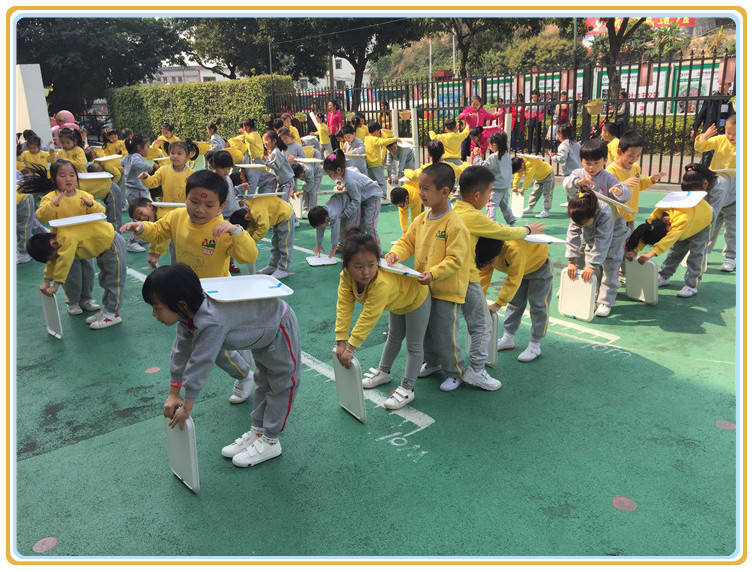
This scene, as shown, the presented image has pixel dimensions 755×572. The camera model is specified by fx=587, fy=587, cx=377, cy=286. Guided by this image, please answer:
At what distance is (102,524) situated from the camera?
2936mm

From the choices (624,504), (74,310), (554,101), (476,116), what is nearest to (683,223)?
A: (624,504)

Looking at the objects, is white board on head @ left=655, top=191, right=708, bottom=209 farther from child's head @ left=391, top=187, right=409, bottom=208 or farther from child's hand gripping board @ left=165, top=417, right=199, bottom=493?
child's hand gripping board @ left=165, top=417, right=199, bottom=493

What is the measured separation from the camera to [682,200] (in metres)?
5.57

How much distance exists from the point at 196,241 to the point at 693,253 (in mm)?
4685

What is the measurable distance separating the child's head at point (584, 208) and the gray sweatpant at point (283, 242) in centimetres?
345

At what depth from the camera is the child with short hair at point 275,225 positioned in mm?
6508

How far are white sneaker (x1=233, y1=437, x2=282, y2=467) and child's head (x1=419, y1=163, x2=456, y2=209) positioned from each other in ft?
5.88

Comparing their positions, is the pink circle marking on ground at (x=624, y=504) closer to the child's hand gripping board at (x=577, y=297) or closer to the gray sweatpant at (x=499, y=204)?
the child's hand gripping board at (x=577, y=297)

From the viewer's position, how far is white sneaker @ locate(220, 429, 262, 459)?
3483 millimetres

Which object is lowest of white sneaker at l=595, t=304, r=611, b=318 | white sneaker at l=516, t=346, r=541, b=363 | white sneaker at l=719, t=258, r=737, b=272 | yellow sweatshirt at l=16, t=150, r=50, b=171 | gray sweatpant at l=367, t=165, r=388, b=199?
white sneaker at l=516, t=346, r=541, b=363

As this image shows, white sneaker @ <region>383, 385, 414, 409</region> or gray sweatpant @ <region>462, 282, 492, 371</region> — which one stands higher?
gray sweatpant @ <region>462, 282, 492, 371</region>

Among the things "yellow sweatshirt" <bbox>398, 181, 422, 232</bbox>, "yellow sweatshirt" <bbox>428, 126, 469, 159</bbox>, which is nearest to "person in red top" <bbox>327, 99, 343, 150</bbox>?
"yellow sweatshirt" <bbox>428, 126, 469, 159</bbox>

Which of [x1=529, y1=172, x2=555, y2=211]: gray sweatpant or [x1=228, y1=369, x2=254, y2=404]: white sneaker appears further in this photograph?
[x1=529, y1=172, x2=555, y2=211]: gray sweatpant

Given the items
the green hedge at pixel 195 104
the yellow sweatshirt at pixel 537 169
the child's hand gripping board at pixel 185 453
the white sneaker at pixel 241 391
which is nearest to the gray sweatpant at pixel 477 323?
the white sneaker at pixel 241 391
